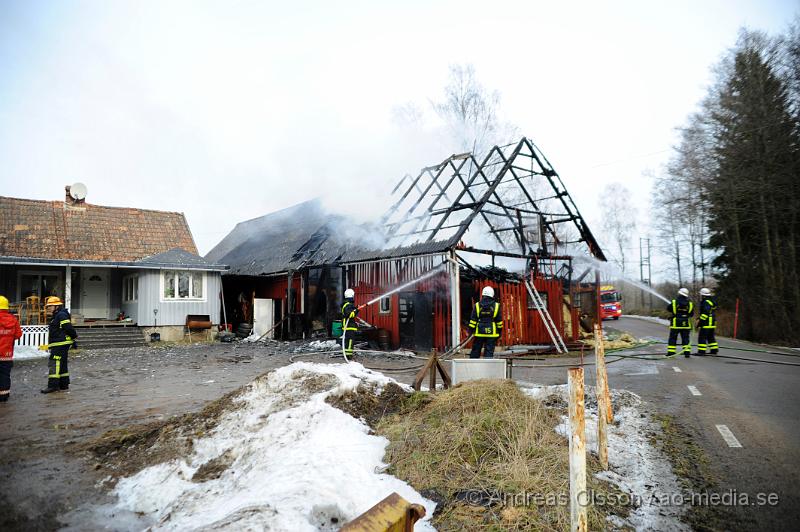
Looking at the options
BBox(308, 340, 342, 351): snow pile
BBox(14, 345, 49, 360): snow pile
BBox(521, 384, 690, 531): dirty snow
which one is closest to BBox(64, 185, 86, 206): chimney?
BBox(14, 345, 49, 360): snow pile

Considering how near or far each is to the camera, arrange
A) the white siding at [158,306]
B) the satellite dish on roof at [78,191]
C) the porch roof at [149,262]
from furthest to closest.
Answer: the satellite dish on roof at [78,191], the white siding at [158,306], the porch roof at [149,262]

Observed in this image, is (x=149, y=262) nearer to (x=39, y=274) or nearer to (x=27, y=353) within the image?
(x=27, y=353)

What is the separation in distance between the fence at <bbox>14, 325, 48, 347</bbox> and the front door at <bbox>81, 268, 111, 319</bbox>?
4.33 meters

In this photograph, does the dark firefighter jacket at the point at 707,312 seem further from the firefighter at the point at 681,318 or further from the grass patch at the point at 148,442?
the grass patch at the point at 148,442

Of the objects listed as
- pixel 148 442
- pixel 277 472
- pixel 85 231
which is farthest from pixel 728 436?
→ pixel 85 231

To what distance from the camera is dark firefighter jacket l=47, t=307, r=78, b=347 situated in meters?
8.84

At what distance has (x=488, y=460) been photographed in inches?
171

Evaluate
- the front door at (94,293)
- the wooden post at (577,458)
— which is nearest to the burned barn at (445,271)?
the front door at (94,293)

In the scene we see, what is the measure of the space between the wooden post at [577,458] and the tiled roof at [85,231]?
69.7 ft

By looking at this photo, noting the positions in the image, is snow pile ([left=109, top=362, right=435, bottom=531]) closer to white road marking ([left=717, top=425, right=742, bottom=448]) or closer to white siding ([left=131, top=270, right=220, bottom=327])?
white road marking ([left=717, top=425, right=742, bottom=448])

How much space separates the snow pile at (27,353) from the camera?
14837 mm

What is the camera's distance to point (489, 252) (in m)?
15.4

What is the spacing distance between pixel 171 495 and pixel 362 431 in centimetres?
195

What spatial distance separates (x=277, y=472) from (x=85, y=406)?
5446 mm
